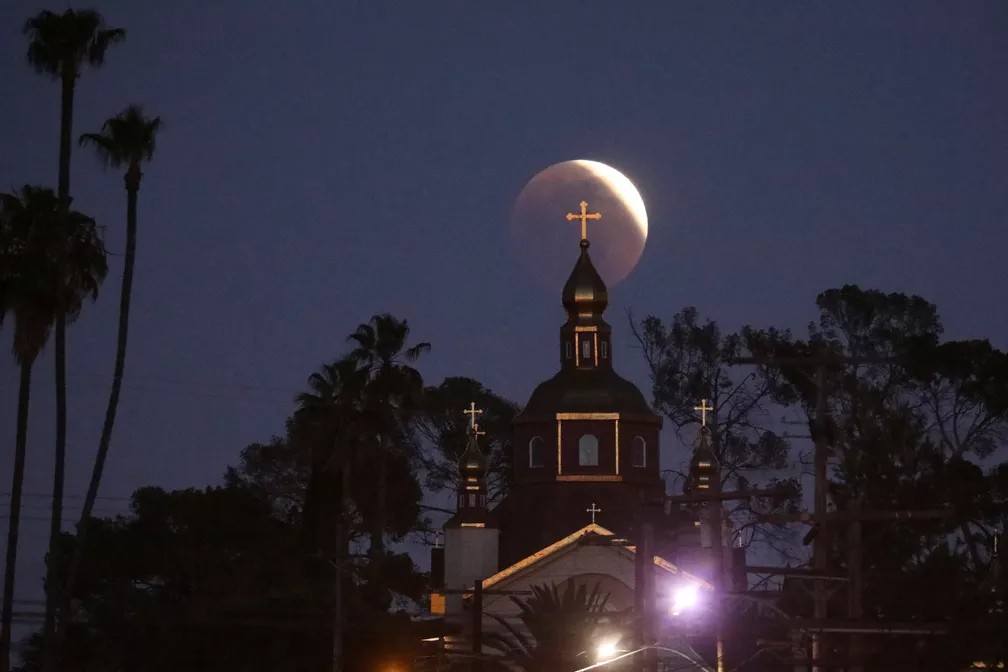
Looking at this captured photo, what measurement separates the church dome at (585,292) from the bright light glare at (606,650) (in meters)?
28.5

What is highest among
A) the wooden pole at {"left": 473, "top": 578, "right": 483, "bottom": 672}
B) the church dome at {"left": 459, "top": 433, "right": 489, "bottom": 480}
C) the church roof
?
the church roof

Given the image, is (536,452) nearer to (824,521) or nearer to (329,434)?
(329,434)

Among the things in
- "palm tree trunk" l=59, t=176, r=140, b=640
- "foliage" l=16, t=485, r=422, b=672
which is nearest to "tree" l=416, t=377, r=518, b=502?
"foliage" l=16, t=485, r=422, b=672

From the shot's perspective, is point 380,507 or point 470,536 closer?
point 470,536

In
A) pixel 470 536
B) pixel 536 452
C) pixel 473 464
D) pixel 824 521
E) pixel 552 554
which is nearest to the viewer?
pixel 824 521

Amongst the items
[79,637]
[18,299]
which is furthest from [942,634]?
[79,637]

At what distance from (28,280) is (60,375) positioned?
384cm

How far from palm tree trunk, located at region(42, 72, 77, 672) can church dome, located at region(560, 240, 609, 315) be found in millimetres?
24317

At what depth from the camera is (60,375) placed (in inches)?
2539

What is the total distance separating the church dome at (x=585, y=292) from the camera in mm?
84750

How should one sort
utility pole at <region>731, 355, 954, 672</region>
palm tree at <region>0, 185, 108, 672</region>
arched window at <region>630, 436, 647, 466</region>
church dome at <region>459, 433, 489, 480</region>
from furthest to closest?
arched window at <region>630, 436, 647, 466</region> < church dome at <region>459, 433, 489, 480</region> < palm tree at <region>0, 185, 108, 672</region> < utility pole at <region>731, 355, 954, 672</region>

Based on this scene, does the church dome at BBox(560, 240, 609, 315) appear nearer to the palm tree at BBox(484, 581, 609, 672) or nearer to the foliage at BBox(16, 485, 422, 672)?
the foliage at BBox(16, 485, 422, 672)

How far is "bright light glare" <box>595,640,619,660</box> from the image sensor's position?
54594mm

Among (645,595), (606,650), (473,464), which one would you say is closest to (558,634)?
(606,650)
